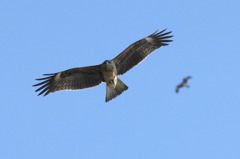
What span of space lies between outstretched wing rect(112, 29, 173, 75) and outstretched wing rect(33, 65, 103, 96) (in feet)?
2.20

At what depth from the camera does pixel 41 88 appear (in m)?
8.69

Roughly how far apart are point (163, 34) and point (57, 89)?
351 centimetres

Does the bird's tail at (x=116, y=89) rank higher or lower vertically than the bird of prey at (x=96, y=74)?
lower

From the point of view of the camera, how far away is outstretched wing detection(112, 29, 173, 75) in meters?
8.85

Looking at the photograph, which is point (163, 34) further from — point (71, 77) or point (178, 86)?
point (71, 77)

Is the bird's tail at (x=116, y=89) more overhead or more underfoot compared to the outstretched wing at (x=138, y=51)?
more underfoot

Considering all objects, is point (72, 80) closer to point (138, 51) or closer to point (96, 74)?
point (96, 74)

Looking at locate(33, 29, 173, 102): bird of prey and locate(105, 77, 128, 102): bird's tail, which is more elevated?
locate(33, 29, 173, 102): bird of prey

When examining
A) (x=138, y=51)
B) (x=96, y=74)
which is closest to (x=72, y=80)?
(x=96, y=74)

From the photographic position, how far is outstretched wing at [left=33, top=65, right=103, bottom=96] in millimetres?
8781

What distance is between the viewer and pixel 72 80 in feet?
29.1

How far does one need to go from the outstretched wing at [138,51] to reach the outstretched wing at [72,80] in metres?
0.67

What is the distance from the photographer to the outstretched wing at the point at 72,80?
8781 mm

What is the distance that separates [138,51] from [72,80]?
2084 millimetres
